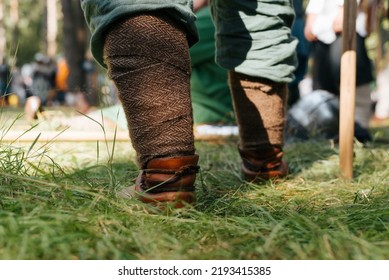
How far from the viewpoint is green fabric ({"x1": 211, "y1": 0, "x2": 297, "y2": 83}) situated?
5.89ft

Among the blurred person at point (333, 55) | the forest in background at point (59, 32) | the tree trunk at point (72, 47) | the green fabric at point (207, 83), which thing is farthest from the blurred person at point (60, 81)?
the blurred person at point (333, 55)

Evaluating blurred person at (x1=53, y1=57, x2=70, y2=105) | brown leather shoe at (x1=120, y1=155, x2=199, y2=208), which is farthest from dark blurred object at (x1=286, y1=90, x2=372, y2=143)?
blurred person at (x1=53, y1=57, x2=70, y2=105)

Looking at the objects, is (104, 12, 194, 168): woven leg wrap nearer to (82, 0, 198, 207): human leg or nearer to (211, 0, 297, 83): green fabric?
(82, 0, 198, 207): human leg

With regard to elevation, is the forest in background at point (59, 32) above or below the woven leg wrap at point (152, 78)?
below

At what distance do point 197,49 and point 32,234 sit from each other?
2697 millimetres

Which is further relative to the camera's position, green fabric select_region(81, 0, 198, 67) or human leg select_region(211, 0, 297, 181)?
human leg select_region(211, 0, 297, 181)

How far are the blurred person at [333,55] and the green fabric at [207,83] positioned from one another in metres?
0.57

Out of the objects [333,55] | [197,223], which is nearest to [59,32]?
[333,55]

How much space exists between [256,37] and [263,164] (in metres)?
0.39

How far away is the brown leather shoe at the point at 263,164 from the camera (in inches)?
74.8

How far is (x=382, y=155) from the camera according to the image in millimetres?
2467

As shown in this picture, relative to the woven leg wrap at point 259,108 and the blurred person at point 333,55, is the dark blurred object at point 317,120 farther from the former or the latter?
the woven leg wrap at point 259,108

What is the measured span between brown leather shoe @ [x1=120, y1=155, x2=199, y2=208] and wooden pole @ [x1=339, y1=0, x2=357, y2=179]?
29.7 inches
